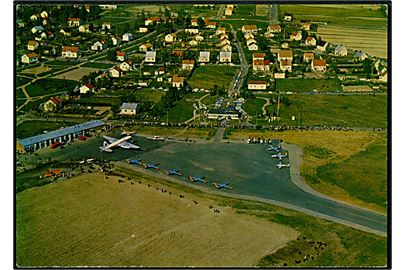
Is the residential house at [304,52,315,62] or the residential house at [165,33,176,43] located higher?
the residential house at [165,33,176,43]

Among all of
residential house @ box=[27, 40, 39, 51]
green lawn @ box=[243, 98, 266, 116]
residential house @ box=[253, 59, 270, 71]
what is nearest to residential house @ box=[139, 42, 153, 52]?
residential house @ box=[27, 40, 39, 51]

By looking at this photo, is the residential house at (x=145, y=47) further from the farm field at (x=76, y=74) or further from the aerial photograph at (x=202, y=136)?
the farm field at (x=76, y=74)

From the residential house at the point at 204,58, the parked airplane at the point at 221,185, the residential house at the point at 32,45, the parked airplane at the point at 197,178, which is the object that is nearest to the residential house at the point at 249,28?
the residential house at the point at 204,58

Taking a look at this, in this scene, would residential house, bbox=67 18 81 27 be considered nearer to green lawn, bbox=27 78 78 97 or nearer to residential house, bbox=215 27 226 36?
green lawn, bbox=27 78 78 97

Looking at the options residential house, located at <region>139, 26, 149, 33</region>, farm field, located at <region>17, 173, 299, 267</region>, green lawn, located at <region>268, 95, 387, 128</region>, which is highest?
residential house, located at <region>139, 26, 149, 33</region>

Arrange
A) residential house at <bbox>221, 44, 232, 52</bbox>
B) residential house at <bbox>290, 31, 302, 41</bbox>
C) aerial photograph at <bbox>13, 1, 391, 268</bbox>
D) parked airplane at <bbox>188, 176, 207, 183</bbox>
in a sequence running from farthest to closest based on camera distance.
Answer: residential house at <bbox>290, 31, 302, 41</bbox>
residential house at <bbox>221, 44, 232, 52</bbox>
parked airplane at <bbox>188, 176, 207, 183</bbox>
aerial photograph at <bbox>13, 1, 391, 268</bbox>

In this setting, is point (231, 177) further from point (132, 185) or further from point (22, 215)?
point (22, 215)

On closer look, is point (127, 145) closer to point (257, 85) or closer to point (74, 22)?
point (257, 85)
